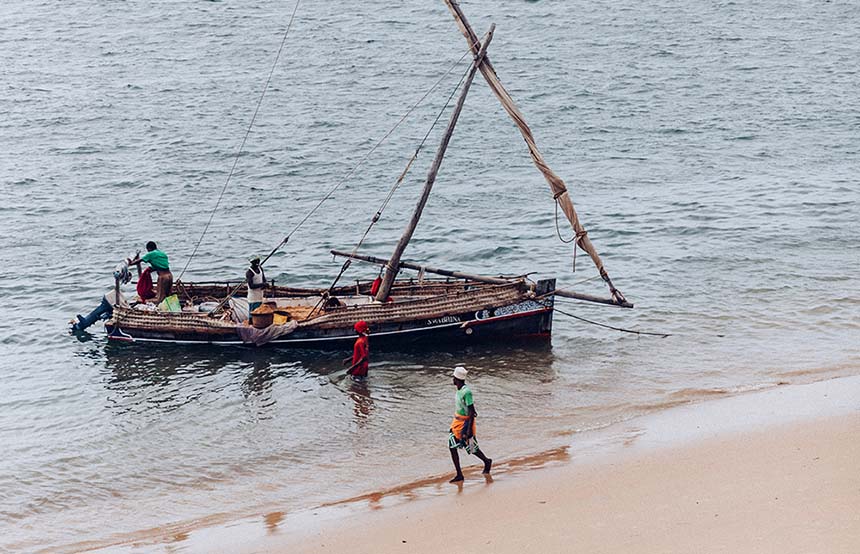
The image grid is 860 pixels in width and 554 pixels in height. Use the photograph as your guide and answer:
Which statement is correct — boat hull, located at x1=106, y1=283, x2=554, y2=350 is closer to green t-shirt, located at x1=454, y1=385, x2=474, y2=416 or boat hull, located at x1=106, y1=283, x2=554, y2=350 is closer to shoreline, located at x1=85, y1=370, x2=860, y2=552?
shoreline, located at x1=85, y1=370, x2=860, y2=552

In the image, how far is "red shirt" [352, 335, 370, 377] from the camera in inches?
770

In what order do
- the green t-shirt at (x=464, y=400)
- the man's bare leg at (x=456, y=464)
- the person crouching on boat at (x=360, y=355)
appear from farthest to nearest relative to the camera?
the person crouching on boat at (x=360, y=355), the man's bare leg at (x=456, y=464), the green t-shirt at (x=464, y=400)

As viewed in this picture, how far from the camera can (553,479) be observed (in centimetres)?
1384

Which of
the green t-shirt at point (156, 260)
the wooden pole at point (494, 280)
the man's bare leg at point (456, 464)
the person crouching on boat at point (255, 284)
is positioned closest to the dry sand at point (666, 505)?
the man's bare leg at point (456, 464)

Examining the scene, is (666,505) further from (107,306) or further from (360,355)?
(107,306)

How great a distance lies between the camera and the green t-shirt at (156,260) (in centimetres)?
2202

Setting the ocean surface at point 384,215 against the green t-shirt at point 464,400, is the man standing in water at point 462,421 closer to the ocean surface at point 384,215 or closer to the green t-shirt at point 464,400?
the green t-shirt at point 464,400

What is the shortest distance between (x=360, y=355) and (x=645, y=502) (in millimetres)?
8385

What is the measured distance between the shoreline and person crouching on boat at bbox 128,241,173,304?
970 centimetres

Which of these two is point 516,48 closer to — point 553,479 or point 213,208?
point 213,208

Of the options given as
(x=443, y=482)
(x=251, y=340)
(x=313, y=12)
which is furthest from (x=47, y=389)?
(x=313, y=12)

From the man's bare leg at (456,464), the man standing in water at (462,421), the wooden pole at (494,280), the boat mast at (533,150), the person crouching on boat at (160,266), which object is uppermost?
the boat mast at (533,150)

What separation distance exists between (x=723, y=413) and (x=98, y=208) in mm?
24622

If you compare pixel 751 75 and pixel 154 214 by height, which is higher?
pixel 751 75
